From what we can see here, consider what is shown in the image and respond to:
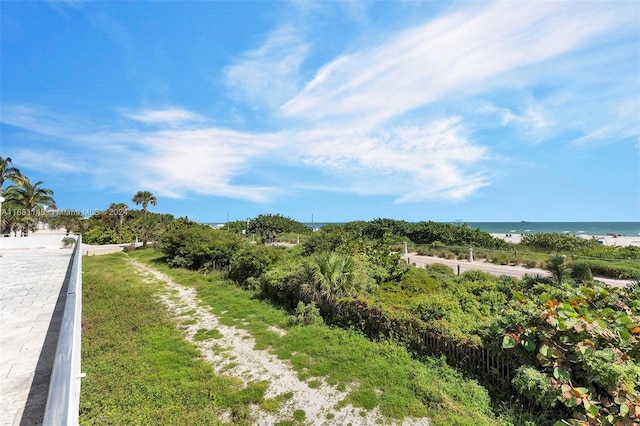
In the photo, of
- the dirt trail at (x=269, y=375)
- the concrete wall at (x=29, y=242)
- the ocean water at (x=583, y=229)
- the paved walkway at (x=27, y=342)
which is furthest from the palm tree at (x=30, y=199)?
the ocean water at (x=583, y=229)

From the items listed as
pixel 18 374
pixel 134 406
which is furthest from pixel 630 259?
pixel 18 374

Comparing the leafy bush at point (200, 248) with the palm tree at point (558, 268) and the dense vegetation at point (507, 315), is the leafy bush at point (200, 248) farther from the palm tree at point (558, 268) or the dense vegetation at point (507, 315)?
the palm tree at point (558, 268)

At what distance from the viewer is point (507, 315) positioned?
5.13 m

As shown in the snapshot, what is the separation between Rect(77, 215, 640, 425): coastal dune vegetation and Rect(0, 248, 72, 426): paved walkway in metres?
3.91

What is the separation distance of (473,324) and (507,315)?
1.11 m

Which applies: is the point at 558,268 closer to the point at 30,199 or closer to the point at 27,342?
the point at 27,342

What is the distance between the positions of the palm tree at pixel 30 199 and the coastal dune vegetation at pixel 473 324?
2873cm

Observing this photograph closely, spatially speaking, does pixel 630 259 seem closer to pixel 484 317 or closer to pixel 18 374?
pixel 484 317

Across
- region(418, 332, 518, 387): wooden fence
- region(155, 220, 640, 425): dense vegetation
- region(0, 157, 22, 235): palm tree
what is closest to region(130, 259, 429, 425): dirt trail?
region(418, 332, 518, 387): wooden fence

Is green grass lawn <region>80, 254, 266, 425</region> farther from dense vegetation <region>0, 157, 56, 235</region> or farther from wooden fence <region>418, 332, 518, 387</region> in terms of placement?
dense vegetation <region>0, 157, 56, 235</region>

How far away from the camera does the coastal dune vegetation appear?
393cm

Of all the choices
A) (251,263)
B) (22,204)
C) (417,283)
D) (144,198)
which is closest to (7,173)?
(22,204)

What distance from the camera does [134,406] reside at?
14.5 ft

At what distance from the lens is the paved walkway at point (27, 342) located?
3.70 metres
